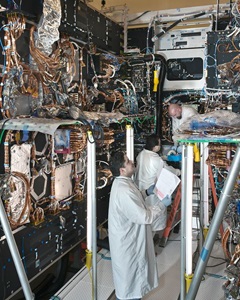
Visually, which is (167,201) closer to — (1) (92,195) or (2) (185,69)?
(1) (92,195)

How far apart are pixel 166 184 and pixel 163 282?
3.43 ft

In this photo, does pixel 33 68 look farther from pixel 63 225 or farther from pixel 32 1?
pixel 63 225

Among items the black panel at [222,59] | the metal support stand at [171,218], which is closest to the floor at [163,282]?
the metal support stand at [171,218]

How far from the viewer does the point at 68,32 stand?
9.98ft

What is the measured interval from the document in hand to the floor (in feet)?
3.05

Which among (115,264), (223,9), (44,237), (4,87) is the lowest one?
(115,264)

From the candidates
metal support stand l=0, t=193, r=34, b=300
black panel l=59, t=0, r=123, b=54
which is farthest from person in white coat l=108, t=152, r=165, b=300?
black panel l=59, t=0, r=123, b=54

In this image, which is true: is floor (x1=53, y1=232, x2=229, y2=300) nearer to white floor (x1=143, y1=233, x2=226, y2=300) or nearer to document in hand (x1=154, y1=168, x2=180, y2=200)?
white floor (x1=143, y1=233, x2=226, y2=300)

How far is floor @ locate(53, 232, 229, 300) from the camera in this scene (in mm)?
2980

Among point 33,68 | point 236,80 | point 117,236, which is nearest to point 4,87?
point 33,68

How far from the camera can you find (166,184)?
3.08 m

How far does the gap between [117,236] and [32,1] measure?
2009 millimetres

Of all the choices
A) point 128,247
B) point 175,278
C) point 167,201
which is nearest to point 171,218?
point 175,278

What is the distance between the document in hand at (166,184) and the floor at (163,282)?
0.93 m
